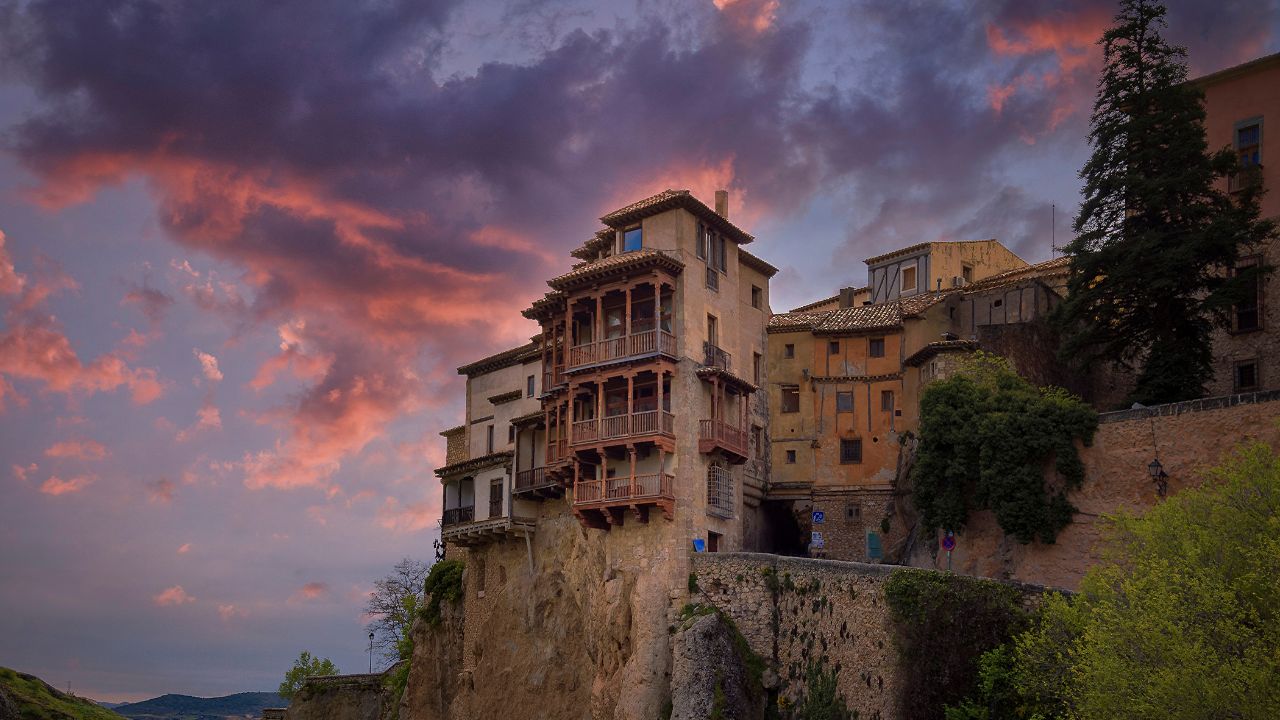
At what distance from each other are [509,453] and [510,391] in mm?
5202

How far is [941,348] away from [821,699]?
17.5 m

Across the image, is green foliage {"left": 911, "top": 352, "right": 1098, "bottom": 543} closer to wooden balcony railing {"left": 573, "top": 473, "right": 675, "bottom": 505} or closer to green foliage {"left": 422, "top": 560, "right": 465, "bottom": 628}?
wooden balcony railing {"left": 573, "top": 473, "right": 675, "bottom": 505}

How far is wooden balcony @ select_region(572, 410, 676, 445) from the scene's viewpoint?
155ft

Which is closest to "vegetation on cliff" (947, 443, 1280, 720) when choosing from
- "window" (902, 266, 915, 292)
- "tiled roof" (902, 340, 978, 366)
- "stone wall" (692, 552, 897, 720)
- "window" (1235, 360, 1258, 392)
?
"stone wall" (692, 552, 897, 720)

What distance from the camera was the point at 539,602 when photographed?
5331cm

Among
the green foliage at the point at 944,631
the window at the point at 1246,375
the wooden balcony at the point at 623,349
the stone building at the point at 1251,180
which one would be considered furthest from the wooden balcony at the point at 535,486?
the window at the point at 1246,375

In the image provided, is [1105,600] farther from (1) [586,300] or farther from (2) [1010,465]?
(1) [586,300]

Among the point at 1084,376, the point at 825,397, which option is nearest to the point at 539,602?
the point at 825,397

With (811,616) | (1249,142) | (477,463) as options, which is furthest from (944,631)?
(477,463)

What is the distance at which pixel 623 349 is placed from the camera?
4909 cm

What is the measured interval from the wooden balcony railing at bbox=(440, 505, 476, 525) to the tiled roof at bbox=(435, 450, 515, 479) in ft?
5.60

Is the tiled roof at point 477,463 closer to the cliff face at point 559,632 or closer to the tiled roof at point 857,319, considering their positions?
the cliff face at point 559,632

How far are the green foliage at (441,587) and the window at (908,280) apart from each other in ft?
95.4

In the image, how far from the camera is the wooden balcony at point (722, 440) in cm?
4819
